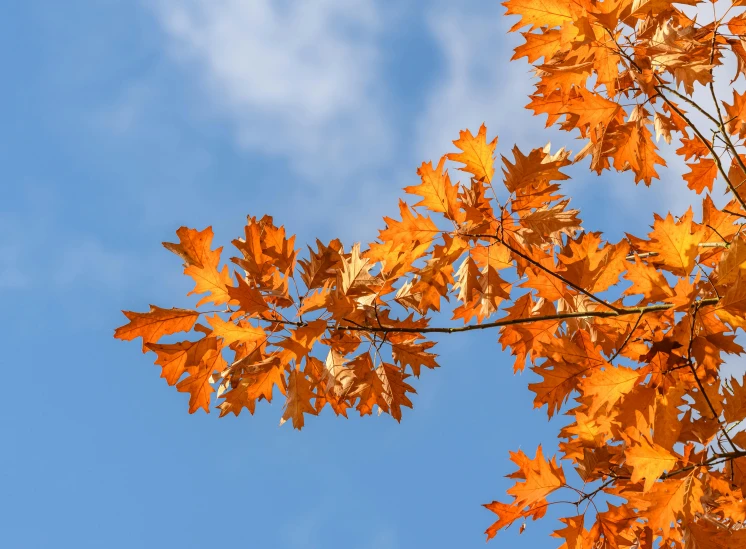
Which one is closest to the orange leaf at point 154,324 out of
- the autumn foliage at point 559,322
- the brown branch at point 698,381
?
the autumn foliage at point 559,322

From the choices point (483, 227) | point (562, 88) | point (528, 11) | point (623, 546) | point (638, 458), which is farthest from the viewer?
point (562, 88)

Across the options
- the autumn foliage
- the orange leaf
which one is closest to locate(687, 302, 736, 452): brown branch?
the autumn foliage

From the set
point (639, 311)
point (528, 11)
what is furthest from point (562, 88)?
point (639, 311)

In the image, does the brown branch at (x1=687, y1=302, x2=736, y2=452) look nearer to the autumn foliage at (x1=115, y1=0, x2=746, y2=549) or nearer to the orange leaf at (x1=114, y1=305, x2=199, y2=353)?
the autumn foliage at (x1=115, y1=0, x2=746, y2=549)

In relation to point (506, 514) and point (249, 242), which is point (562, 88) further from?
point (506, 514)

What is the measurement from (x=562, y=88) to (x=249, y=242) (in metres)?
1.62

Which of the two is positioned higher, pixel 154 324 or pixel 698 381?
pixel 154 324

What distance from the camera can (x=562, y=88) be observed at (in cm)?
292

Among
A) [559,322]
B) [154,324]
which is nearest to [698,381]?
[559,322]

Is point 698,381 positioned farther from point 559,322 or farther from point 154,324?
point 154,324

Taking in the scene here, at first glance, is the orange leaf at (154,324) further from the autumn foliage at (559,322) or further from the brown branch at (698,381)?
the brown branch at (698,381)

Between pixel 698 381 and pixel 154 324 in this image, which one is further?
pixel 154 324

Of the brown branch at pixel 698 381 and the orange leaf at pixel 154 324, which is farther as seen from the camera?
the orange leaf at pixel 154 324

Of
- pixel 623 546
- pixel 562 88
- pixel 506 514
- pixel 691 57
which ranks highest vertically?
pixel 562 88
